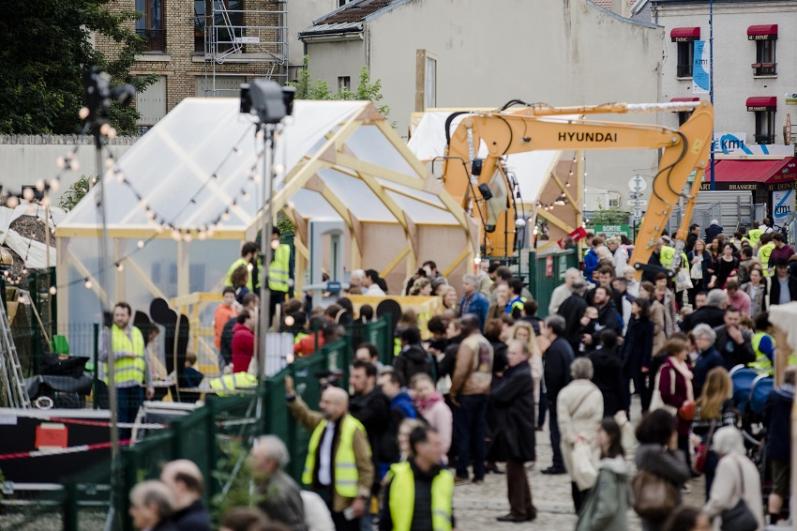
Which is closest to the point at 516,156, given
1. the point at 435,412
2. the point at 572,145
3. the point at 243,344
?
the point at 572,145

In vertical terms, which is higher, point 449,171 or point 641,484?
point 449,171

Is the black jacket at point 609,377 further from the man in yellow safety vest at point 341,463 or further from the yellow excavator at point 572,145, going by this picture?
the yellow excavator at point 572,145

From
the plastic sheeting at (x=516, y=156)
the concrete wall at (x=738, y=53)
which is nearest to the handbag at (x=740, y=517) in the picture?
the plastic sheeting at (x=516, y=156)

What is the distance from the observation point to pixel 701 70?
7319 cm

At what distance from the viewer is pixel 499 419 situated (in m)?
16.0

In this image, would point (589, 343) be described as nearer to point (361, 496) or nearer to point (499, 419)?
point (499, 419)

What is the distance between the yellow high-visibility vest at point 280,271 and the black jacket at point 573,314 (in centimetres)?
385

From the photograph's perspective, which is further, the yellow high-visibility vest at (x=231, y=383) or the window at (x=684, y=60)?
the window at (x=684, y=60)

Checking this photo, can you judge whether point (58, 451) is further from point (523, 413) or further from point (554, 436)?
point (554, 436)

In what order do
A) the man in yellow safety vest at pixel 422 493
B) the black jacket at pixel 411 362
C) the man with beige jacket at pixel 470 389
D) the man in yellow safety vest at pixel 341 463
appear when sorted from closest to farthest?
the man in yellow safety vest at pixel 422 493 < the man in yellow safety vest at pixel 341 463 < the black jacket at pixel 411 362 < the man with beige jacket at pixel 470 389

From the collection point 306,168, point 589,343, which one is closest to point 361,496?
point 589,343

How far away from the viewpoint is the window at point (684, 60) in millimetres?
76562

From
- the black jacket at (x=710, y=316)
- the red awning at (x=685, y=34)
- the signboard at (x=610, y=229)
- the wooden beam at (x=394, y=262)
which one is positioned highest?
the red awning at (x=685, y=34)

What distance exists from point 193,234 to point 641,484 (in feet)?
33.3
